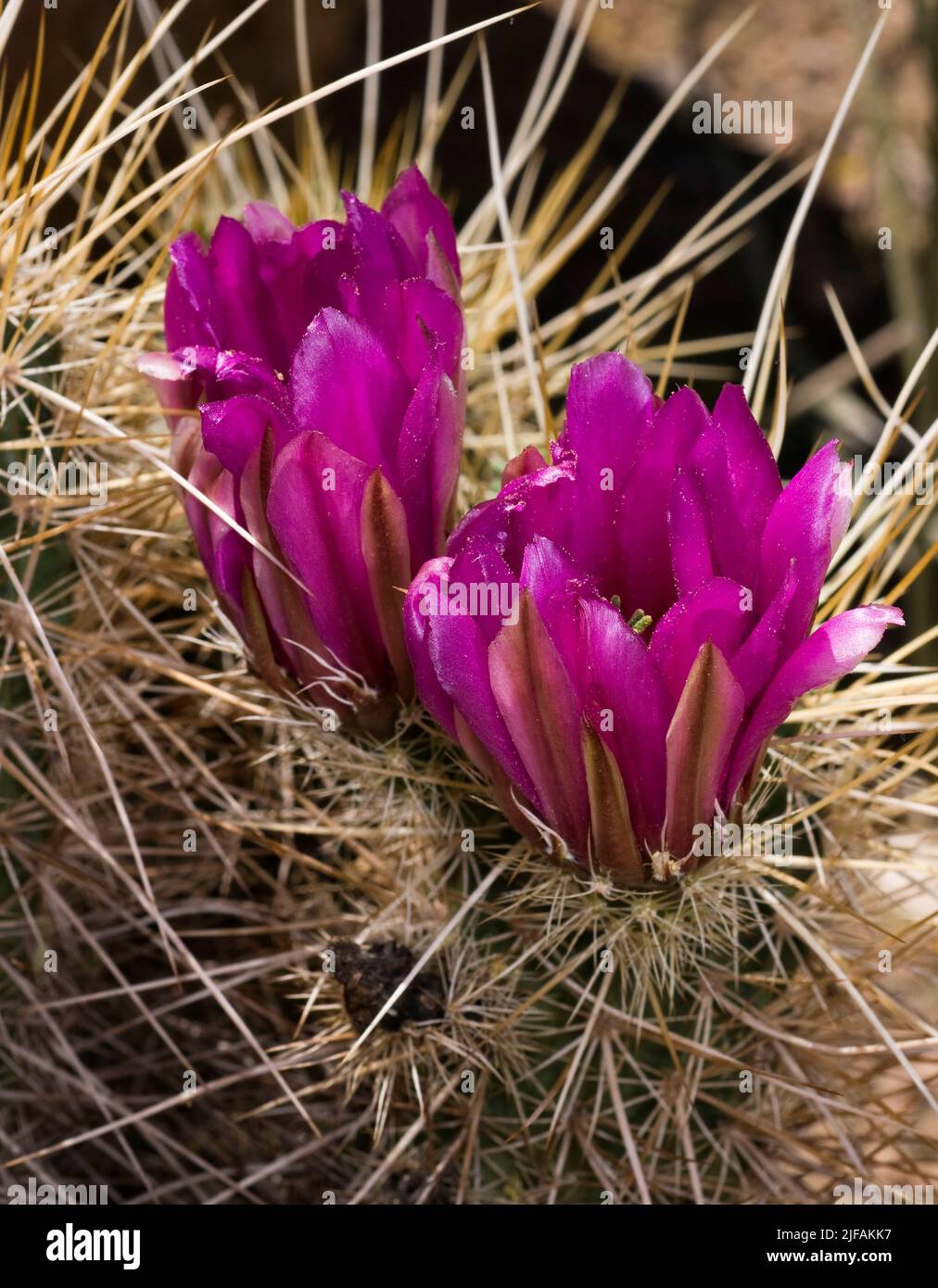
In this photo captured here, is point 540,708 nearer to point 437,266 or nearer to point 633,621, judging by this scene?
point 633,621

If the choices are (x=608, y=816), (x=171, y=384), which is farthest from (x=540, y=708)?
(x=171, y=384)

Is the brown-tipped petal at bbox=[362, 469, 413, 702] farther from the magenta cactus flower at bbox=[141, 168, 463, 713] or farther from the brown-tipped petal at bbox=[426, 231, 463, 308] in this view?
the brown-tipped petal at bbox=[426, 231, 463, 308]

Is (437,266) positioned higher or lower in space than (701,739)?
higher

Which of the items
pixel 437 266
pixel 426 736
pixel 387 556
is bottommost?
pixel 426 736

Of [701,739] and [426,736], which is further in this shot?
[426,736]

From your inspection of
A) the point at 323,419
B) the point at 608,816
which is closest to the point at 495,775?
→ the point at 608,816

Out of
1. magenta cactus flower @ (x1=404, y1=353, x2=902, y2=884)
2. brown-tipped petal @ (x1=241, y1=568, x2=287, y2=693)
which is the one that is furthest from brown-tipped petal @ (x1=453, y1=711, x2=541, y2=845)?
brown-tipped petal @ (x1=241, y1=568, x2=287, y2=693)
